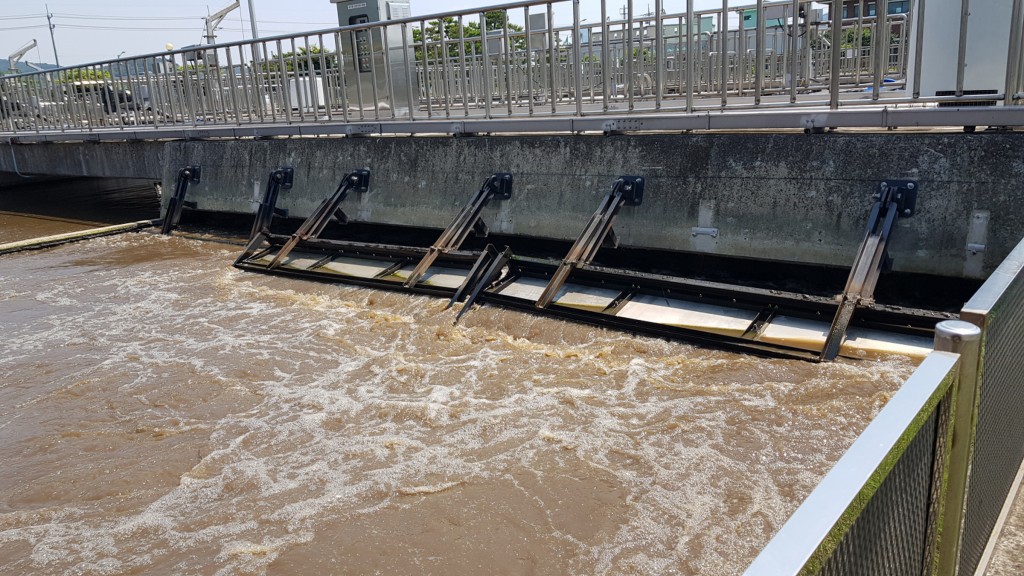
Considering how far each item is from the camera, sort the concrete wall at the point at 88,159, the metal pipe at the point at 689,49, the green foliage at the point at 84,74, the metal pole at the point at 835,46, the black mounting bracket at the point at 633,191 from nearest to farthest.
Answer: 1. the metal pole at the point at 835,46
2. the metal pipe at the point at 689,49
3. the black mounting bracket at the point at 633,191
4. the concrete wall at the point at 88,159
5. the green foliage at the point at 84,74

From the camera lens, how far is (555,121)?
25.9 ft

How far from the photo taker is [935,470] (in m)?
1.83

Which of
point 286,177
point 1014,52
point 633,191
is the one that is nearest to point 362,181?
point 286,177

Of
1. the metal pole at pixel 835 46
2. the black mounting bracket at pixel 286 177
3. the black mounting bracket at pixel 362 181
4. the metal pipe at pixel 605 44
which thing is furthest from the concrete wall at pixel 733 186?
the black mounting bracket at pixel 286 177

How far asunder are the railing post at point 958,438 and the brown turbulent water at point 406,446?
1534 millimetres

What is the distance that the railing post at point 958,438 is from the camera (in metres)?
1.76

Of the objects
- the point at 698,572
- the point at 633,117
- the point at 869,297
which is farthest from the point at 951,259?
the point at 698,572

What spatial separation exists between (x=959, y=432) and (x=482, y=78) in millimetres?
10590

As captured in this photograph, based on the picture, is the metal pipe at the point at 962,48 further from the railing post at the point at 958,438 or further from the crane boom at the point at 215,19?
the crane boom at the point at 215,19

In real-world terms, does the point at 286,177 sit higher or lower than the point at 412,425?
higher

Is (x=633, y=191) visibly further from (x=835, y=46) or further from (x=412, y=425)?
(x=412, y=425)

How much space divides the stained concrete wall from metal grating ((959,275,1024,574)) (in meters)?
3.60

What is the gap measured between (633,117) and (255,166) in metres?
6.49

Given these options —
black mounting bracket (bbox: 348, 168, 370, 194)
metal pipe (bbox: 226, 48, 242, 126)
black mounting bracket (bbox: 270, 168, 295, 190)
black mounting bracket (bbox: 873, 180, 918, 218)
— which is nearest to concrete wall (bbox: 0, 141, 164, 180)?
metal pipe (bbox: 226, 48, 242, 126)
